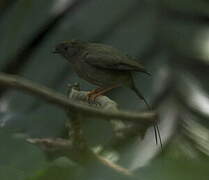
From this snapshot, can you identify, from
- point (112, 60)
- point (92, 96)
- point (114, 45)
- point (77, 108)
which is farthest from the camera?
point (114, 45)

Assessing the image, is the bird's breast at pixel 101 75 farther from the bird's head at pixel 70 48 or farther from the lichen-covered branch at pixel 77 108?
the lichen-covered branch at pixel 77 108

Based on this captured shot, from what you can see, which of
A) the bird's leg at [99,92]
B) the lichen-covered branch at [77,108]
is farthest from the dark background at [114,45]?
the lichen-covered branch at [77,108]

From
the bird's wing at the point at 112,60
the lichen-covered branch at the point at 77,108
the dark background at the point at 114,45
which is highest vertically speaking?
the lichen-covered branch at the point at 77,108

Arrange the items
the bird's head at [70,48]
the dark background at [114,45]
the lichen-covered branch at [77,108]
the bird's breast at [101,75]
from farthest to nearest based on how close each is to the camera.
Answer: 1. the bird's head at [70,48]
2. the bird's breast at [101,75]
3. the dark background at [114,45]
4. the lichen-covered branch at [77,108]

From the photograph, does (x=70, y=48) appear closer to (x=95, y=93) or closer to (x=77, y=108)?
(x=95, y=93)

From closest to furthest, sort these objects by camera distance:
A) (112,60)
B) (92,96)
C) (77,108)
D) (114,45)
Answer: (77,108), (112,60), (92,96), (114,45)

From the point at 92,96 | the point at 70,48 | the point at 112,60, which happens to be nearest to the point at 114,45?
the point at 70,48
